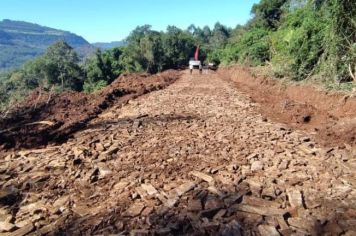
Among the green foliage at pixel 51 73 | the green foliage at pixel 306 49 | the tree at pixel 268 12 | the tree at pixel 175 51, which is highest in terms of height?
the tree at pixel 268 12

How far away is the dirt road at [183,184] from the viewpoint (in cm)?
395

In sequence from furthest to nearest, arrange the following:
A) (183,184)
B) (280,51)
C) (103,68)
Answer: (103,68) < (280,51) < (183,184)

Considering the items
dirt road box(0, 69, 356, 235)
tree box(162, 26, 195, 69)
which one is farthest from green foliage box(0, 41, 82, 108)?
dirt road box(0, 69, 356, 235)

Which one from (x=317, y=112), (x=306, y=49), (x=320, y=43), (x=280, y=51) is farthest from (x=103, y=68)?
(x=317, y=112)

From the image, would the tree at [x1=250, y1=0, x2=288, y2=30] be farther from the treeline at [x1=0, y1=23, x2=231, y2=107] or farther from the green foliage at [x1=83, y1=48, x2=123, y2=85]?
the green foliage at [x1=83, y1=48, x2=123, y2=85]

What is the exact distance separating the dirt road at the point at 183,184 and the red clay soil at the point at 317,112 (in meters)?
0.38

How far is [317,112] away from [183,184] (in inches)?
217

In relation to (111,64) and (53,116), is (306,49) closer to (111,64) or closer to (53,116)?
(53,116)

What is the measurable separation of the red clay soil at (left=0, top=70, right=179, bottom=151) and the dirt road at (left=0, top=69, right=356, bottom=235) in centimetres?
59

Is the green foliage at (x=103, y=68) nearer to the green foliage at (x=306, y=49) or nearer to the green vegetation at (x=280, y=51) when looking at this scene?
the green vegetation at (x=280, y=51)

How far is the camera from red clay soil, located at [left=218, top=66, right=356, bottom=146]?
22.1 ft

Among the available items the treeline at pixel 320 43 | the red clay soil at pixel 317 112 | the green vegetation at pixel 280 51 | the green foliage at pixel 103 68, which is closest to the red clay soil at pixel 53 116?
the green vegetation at pixel 280 51

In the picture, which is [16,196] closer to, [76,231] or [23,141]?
[76,231]

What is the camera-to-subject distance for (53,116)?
32.7ft
